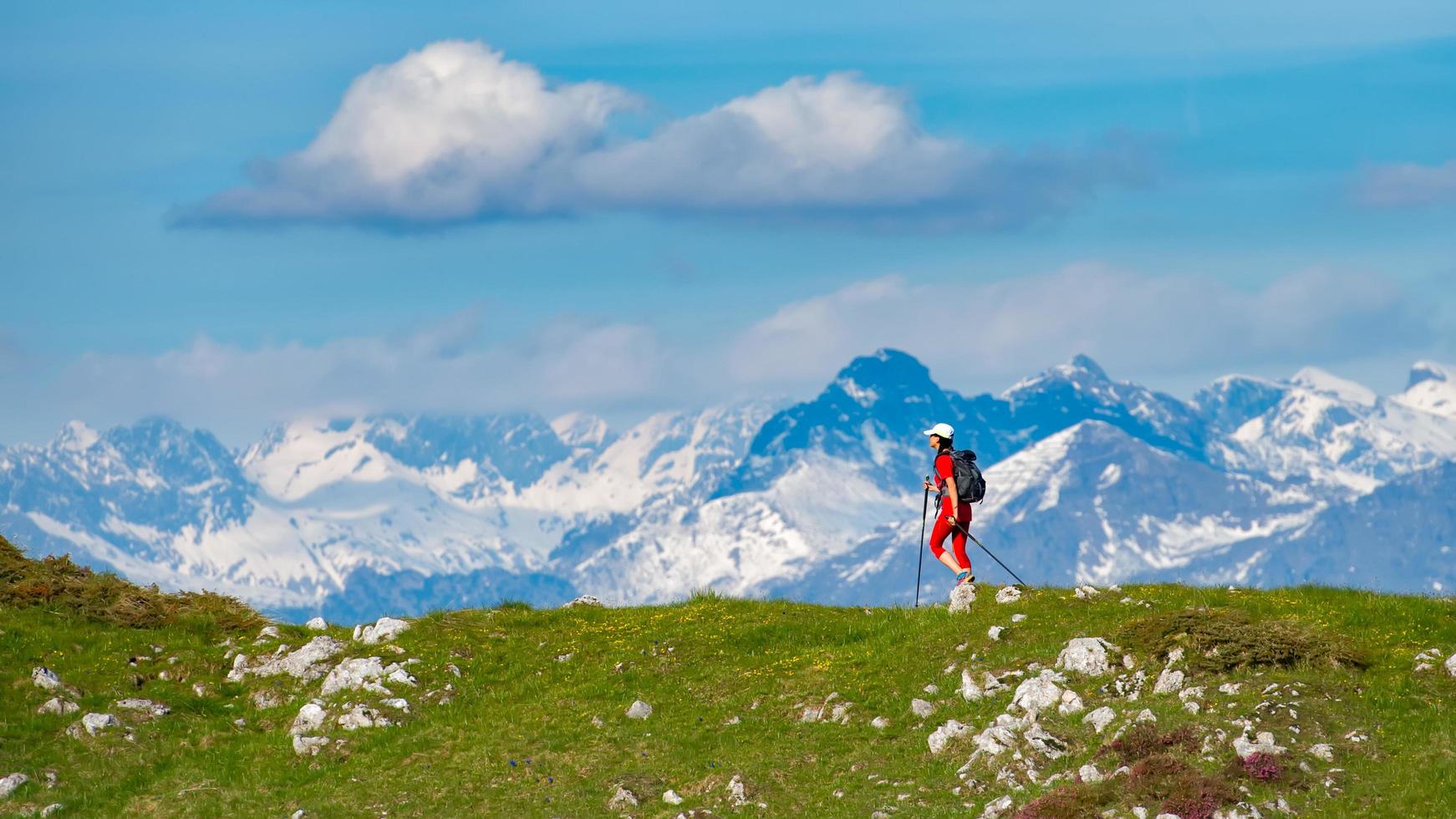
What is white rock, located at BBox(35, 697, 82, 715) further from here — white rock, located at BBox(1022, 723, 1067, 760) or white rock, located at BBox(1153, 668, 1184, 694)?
white rock, located at BBox(1153, 668, 1184, 694)

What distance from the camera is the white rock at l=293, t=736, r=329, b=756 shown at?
1382 inches

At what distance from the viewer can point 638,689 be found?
123 ft

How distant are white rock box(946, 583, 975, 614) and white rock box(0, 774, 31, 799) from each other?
68.3 feet

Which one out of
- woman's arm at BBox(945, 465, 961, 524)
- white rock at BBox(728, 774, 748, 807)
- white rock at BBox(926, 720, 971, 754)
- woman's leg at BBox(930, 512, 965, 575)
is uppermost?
woman's arm at BBox(945, 465, 961, 524)

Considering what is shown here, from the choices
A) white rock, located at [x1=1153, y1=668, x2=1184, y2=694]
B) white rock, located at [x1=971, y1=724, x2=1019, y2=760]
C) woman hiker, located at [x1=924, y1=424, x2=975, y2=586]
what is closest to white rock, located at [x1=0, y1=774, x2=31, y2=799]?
white rock, located at [x1=971, y1=724, x2=1019, y2=760]

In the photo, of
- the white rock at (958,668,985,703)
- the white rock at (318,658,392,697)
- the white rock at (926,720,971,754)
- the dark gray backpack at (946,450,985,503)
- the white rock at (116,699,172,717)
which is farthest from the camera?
the dark gray backpack at (946,450,985,503)

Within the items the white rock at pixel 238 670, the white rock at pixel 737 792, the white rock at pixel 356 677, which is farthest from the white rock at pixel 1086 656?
the white rock at pixel 238 670

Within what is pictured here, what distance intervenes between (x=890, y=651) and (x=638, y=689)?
579 centimetres

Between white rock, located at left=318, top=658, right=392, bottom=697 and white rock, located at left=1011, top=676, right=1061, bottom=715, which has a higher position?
white rock, located at left=1011, top=676, right=1061, bottom=715

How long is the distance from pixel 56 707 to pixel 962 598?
68.7 feet

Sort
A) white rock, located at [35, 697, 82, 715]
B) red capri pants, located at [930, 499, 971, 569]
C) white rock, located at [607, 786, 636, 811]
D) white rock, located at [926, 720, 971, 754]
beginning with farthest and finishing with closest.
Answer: red capri pants, located at [930, 499, 971, 569] < white rock, located at [35, 697, 82, 715] < white rock, located at [926, 720, 971, 754] < white rock, located at [607, 786, 636, 811]

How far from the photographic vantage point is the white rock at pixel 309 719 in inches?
1423

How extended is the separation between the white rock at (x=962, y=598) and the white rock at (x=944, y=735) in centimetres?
729

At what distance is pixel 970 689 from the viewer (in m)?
34.4
